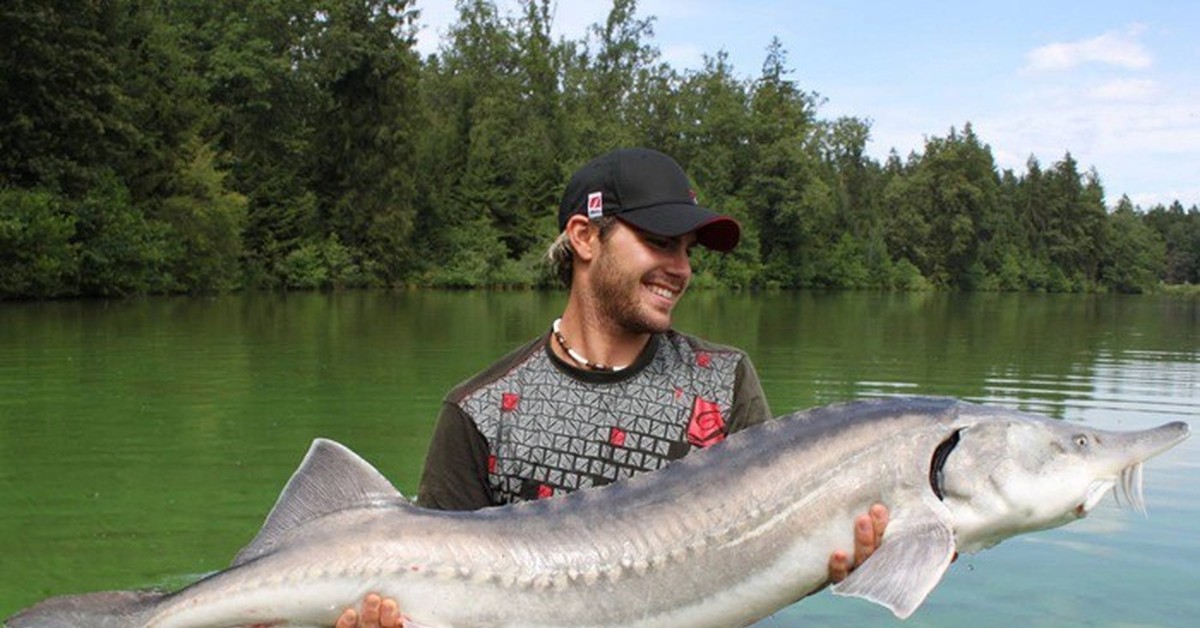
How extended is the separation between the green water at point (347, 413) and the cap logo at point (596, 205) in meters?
3.50

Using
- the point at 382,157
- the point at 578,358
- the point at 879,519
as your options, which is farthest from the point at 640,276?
the point at 382,157

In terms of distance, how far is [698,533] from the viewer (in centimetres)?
283

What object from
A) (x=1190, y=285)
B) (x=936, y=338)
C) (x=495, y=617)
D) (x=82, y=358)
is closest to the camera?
(x=495, y=617)

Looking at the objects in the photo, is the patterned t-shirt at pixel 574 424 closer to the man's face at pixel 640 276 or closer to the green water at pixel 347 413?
the man's face at pixel 640 276

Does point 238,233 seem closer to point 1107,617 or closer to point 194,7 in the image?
point 194,7

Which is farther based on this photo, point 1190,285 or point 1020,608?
point 1190,285

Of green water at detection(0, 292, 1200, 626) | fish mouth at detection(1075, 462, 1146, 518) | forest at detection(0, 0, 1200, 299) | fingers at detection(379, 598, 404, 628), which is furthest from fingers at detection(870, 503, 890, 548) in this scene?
forest at detection(0, 0, 1200, 299)

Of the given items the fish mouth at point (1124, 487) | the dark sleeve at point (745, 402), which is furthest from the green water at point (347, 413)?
the fish mouth at point (1124, 487)

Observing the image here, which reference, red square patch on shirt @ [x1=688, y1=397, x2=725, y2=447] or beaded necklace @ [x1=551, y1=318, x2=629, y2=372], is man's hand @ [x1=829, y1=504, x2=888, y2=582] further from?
beaded necklace @ [x1=551, y1=318, x2=629, y2=372]

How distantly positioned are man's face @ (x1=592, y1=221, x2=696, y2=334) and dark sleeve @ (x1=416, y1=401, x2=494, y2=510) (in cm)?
51

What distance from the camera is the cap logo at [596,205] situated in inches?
134

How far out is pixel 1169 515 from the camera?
8719mm

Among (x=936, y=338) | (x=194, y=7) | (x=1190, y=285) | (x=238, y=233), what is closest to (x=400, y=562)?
(x=936, y=338)

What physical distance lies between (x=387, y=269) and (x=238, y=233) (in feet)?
31.4
